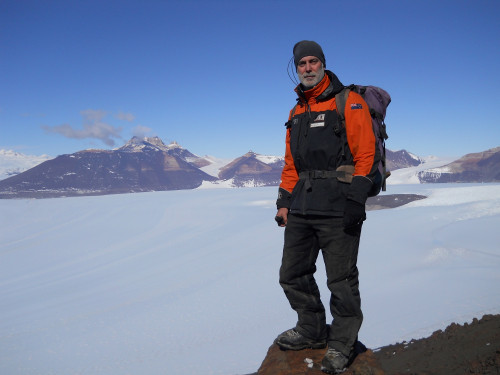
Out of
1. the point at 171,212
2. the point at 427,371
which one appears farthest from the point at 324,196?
the point at 171,212

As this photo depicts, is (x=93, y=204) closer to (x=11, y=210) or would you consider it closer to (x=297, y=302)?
(x=11, y=210)

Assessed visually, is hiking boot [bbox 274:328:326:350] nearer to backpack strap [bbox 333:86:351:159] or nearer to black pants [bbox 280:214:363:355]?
black pants [bbox 280:214:363:355]

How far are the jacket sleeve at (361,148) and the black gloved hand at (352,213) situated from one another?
0.04m

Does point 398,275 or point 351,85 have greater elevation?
point 351,85

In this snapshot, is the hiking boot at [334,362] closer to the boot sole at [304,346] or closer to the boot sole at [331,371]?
the boot sole at [331,371]

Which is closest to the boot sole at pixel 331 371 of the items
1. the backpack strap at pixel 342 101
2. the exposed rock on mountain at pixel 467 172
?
the backpack strap at pixel 342 101

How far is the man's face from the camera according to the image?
2.93 meters

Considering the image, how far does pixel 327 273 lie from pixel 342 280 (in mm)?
151

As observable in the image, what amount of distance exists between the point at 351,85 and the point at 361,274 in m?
10.9

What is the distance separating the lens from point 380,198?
25.9 metres

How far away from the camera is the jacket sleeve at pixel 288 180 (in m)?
3.27

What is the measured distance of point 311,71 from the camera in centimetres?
295

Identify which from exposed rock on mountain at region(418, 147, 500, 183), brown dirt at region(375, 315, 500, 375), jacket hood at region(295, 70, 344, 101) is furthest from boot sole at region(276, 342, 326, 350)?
exposed rock on mountain at region(418, 147, 500, 183)

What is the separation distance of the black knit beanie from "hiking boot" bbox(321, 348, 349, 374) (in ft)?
7.96
